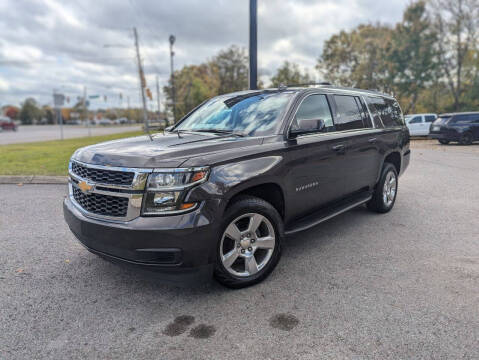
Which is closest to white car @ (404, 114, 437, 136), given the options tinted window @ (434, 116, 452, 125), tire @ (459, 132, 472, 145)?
tinted window @ (434, 116, 452, 125)

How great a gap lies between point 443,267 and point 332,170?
1.49 meters

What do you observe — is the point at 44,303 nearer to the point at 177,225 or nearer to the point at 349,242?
the point at 177,225

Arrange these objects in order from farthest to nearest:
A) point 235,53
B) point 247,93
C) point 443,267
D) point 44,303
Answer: point 235,53, point 247,93, point 443,267, point 44,303

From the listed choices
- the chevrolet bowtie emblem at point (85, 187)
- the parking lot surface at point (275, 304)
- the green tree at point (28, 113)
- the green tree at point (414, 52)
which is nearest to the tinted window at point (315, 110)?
the parking lot surface at point (275, 304)

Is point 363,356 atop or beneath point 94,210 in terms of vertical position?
beneath

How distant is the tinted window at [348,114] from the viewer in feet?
14.4

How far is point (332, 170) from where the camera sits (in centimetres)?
409

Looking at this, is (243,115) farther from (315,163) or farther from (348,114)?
(348,114)

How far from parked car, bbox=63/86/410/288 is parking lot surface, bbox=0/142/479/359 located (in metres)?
0.35

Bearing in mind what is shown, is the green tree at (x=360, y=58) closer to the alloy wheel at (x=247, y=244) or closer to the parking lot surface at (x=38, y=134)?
the parking lot surface at (x=38, y=134)

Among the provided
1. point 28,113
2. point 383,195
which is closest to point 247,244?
point 383,195

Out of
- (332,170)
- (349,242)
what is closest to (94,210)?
(332,170)

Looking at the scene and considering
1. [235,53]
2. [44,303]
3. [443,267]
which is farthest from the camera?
[235,53]

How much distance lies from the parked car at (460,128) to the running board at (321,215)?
16.8 m
